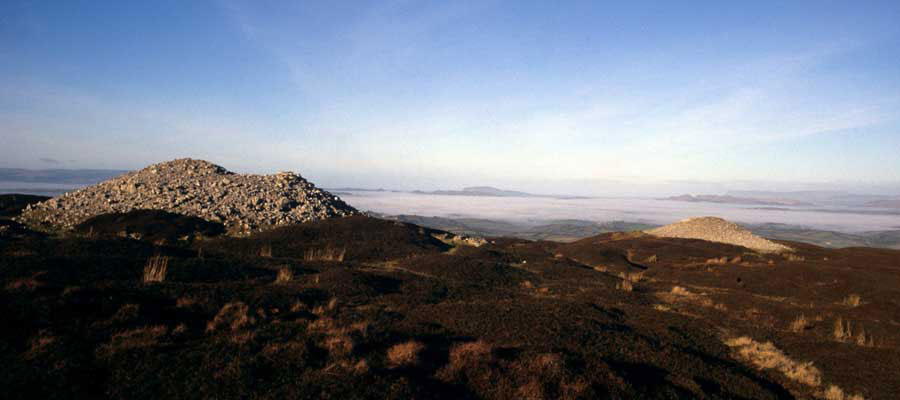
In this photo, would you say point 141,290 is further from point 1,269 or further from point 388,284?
point 388,284

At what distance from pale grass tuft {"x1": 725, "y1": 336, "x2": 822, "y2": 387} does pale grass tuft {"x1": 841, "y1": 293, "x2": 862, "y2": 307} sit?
1030 cm

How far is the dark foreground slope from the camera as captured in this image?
6594 millimetres

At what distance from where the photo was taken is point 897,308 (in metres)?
Answer: 15.8

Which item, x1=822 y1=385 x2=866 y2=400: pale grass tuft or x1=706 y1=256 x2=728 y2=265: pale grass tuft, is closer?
x1=822 y1=385 x2=866 y2=400: pale grass tuft

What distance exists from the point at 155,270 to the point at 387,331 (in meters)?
9.14

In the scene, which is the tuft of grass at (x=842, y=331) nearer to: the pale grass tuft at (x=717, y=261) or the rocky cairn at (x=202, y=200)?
the pale grass tuft at (x=717, y=261)

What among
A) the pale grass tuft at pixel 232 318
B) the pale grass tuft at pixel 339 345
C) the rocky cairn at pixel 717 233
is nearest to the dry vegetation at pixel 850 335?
the pale grass tuft at pixel 339 345

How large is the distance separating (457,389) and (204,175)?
1564 inches

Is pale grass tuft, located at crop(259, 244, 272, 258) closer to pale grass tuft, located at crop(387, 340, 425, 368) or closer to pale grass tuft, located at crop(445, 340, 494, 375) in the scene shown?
pale grass tuft, located at crop(387, 340, 425, 368)

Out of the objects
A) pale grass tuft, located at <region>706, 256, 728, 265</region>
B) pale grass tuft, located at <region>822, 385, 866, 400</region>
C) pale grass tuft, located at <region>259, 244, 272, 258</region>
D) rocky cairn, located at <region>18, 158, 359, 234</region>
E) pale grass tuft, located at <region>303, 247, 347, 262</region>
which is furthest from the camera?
rocky cairn, located at <region>18, 158, 359, 234</region>

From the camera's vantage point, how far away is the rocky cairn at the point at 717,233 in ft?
124

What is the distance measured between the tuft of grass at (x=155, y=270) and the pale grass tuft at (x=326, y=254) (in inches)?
330

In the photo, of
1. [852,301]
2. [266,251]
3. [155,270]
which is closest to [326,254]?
[266,251]

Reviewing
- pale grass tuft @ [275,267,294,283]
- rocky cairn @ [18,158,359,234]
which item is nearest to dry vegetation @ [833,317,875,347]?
pale grass tuft @ [275,267,294,283]
